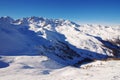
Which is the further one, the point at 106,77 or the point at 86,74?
the point at 86,74

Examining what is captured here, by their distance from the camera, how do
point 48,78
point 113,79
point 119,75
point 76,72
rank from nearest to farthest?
point 113,79 < point 119,75 < point 48,78 < point 76,72

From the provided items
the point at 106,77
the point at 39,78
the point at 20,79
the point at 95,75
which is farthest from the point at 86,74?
the point at 20,79

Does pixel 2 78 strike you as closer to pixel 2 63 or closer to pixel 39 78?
pixel 39 78

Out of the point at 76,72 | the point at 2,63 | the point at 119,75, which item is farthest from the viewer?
the point at 2,63

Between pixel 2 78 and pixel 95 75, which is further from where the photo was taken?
pixel 2 78

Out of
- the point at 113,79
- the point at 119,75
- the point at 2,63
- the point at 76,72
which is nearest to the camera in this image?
the point at 113,79

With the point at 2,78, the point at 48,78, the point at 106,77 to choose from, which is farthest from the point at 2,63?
the point at 106,77

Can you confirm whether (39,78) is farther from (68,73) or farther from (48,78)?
(68,73)

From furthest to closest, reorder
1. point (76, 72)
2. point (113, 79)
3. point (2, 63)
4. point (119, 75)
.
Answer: point (2, 63)
point (76, 72)
point (119, 75)
point (113, 79)
